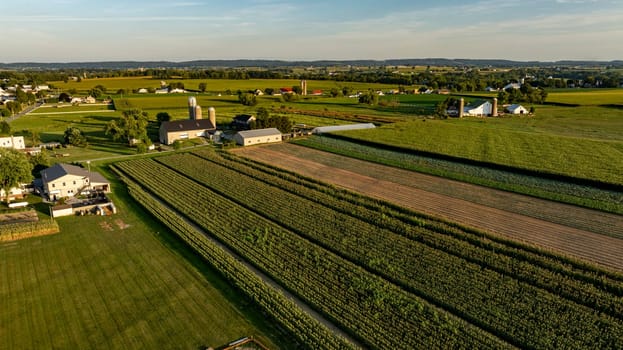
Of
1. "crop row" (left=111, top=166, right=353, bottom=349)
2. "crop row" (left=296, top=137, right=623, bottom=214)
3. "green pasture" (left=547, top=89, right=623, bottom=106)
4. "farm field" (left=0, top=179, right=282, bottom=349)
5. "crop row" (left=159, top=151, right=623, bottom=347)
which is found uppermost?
"green pasture" (left=547, top=89, right=623, bottom=106)

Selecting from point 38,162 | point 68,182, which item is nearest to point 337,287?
point 68,182

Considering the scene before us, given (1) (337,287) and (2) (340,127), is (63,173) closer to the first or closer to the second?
(1) (337,287)

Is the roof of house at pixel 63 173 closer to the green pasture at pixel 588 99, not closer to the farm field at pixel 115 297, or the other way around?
the farm field at pixel 115 297

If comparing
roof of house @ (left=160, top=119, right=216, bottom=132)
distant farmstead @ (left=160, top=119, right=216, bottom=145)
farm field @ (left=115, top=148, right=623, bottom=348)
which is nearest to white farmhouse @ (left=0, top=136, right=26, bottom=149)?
distant farmstead @ (left=160, top=119, right=216, bottom=145)

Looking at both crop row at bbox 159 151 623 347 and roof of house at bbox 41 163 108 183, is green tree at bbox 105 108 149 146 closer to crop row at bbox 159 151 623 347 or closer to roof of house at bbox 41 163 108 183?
roof of house at bbox 41 163 108 183

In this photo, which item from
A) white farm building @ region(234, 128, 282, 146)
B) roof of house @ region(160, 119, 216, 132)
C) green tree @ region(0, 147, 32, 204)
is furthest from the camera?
roof of house @ region(160, 119, 216, 132)

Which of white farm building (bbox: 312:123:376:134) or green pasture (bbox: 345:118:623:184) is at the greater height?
white farm building (bbox: 312:123:376:134)

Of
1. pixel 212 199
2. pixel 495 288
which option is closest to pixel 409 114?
pixel 212 199

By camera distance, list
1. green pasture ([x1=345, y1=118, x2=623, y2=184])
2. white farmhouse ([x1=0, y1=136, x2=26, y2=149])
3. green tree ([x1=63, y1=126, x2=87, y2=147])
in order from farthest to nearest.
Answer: green tree ([x1=63, y1=126, x2=87, y2=147]) → white farmhouse ([x1=0, y1=136, x2=26, y2=149]) → green pasture ([x1=345, y1=118, x2=623, y2=184])

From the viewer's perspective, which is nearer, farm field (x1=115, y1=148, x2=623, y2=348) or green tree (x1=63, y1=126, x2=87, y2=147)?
farm field (x1=115, y1=148, x2=623, y2=348)
